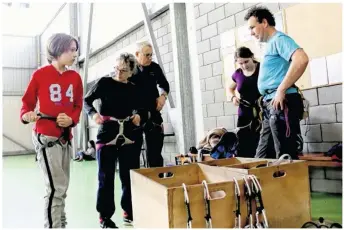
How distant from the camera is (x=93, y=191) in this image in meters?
3.19

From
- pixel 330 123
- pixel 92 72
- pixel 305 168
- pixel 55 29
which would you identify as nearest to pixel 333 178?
pixel 330 123

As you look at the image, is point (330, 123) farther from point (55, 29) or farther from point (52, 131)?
point (55, 29)

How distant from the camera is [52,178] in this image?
5.11ft

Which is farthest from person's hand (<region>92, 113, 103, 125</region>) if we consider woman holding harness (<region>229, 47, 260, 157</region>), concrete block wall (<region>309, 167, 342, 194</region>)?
concrete block wall (<region>309, 167, 342, 194</region>)

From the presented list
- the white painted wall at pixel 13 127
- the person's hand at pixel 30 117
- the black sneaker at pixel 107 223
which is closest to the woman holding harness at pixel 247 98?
the black sneaker at pixel 107 223

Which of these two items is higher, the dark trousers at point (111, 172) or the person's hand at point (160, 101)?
the person's hand at point (160, 101)

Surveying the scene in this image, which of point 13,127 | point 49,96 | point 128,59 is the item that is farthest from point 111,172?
point 13,127

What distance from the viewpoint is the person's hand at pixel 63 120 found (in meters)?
1.58

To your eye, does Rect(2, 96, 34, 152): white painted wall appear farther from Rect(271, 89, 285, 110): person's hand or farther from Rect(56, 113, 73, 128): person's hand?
Rect(271, 89, 285, 110): person's hand

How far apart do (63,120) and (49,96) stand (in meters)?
0.14

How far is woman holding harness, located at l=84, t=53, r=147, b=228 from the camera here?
1845 mm

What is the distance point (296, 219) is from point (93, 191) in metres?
2.36

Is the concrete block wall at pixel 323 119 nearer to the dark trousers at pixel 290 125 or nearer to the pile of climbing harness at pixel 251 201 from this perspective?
the dark trousers at pixel 290 125

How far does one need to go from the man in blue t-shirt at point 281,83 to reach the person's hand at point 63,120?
105 centimetres
